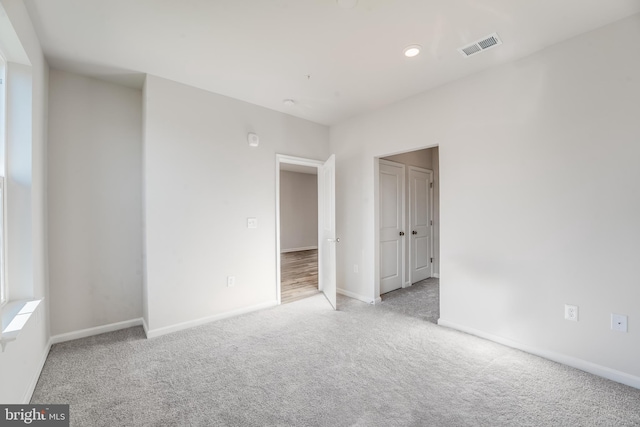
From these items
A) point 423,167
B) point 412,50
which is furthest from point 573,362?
point 423,167

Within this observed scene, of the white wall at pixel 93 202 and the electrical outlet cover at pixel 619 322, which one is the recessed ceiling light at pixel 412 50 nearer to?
the electrical outlet cover at pixel 619 322

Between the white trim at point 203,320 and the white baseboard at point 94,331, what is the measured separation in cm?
42

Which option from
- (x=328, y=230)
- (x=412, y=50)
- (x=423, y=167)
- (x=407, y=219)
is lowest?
(x=328, y=230)

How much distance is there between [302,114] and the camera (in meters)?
3.77

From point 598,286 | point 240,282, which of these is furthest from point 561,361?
point 240,282

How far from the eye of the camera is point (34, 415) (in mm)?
1589

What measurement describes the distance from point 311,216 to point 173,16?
23.4 feet

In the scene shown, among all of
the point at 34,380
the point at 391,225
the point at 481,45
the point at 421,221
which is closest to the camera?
the point at 34,380

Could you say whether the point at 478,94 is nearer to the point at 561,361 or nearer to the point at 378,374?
the point at 561,361

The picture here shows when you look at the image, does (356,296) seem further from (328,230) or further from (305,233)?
(305,233)

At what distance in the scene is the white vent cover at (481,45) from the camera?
213 centimetres

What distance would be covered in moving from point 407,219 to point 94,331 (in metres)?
4.23

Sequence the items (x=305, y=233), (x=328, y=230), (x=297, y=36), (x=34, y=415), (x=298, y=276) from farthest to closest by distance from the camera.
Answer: (x=305, y=233)
(x=298, y=276)
(x=328, y=230)
(x=297, y=36)
(x=34, y=415)

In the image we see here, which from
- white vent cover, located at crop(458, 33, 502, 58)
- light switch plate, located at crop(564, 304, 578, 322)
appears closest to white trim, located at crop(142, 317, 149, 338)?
light switch plate, located at crop(564, 304, 578, 322)
